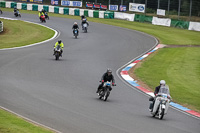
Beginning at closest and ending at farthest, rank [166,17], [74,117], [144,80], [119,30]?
[74,117], [144,80], [119,30], [166,17]

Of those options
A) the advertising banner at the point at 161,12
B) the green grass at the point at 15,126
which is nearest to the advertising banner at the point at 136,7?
the advertising banner at the point at 161,12

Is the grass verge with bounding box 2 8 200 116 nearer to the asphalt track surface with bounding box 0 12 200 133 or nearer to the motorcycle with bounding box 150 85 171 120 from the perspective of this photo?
the asphalt track surface with bounding box 0 12 200 133

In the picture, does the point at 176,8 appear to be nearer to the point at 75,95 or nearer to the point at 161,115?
the point at 75,95

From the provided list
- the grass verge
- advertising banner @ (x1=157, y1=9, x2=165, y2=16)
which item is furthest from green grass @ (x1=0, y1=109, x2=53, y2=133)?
advertising banner @ (x1=157, y1=9, x2=165, y2=16)

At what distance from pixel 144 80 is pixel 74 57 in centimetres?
824

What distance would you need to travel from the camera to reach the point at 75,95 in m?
17.9

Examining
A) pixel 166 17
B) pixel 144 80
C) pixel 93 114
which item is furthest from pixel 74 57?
pixel 166 17

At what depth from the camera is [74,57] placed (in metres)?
30.6

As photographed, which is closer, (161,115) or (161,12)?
(161,115)

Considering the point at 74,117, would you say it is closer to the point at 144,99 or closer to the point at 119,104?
the point at 119,104

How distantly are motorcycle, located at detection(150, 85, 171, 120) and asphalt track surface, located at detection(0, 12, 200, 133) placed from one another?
0.27m

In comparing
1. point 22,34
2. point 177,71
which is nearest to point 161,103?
point 177,71

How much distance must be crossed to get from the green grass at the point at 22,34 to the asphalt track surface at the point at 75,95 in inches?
127

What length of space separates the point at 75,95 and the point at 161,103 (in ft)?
15.0
